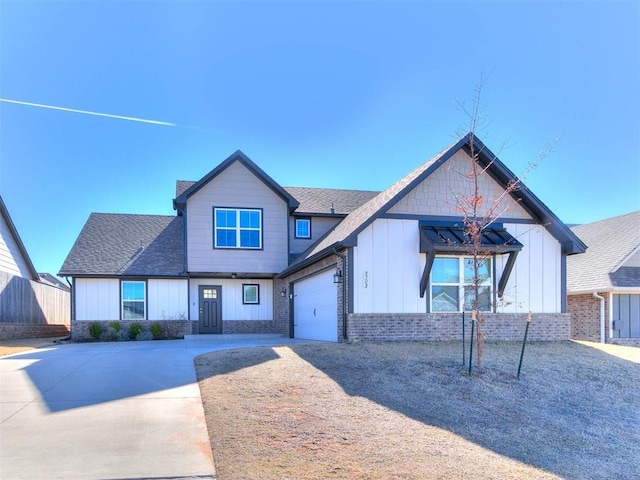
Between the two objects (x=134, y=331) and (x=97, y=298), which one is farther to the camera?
(x=97, y=298)

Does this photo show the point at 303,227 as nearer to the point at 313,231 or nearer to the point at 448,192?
the point at 313,231

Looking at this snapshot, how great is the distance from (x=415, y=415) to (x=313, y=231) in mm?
13163

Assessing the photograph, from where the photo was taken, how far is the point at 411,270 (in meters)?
12.8

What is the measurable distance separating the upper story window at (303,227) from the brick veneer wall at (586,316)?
10688 mm

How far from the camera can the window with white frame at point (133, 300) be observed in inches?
726

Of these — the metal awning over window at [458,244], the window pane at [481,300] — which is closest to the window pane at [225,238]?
the metal awning over window at [458,244]

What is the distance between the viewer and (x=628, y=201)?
22969mm

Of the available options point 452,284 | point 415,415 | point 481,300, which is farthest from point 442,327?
point 415,415

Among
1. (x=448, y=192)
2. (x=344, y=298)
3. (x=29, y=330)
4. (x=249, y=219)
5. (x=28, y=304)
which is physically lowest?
(x=29, y=330)

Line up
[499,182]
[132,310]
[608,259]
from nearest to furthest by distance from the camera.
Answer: [499,182] < [608,259] < [132,310]

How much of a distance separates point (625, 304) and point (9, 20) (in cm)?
2096

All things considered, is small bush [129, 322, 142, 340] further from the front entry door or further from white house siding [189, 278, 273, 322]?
the front entry door

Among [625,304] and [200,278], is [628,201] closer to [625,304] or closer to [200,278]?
[625,304]

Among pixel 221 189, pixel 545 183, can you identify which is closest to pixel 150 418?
pixel 221 189
